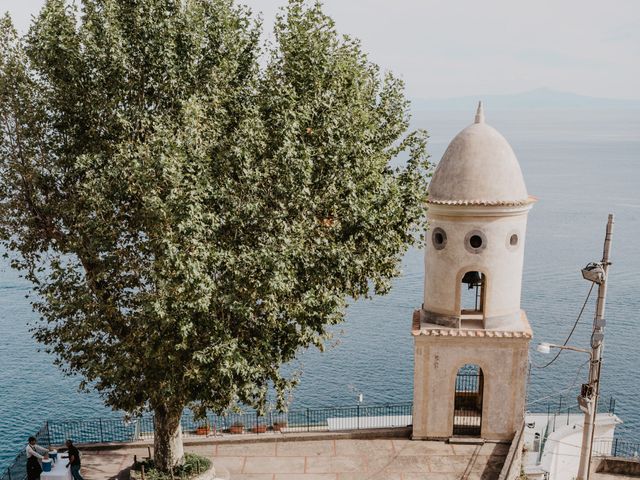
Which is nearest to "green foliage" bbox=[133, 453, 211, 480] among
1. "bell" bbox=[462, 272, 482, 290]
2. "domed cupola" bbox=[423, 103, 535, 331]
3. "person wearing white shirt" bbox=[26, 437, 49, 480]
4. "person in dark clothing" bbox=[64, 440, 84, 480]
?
"person in dark clothing" bbox=[64, 440, 84, 480]

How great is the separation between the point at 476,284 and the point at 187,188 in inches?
423

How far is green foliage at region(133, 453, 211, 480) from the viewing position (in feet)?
61.9

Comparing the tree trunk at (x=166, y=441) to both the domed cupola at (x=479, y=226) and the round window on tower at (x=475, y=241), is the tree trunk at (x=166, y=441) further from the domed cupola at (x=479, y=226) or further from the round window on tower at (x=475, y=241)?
the round window on tower at (x=475, y=241)

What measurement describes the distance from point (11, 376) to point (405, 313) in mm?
34004

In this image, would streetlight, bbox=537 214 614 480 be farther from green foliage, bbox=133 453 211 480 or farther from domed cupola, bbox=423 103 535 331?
green foliage, bbox=133 453 211 480

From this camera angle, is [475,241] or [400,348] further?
[400,348]

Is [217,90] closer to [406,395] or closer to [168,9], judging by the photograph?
[168,9]

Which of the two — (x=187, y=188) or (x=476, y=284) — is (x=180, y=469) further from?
(x=476, y=284)

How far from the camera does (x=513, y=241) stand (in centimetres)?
2052

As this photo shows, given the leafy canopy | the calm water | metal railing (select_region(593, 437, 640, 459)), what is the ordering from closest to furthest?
the leafy canopy → metal railing (select_region(593, 437, 640, 459)) → the calm water

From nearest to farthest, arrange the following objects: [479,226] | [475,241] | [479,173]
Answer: [479,173], [479,226], [475,241]

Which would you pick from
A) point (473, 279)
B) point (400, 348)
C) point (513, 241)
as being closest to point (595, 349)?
point (513, 241)

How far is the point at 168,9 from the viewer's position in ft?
57.4

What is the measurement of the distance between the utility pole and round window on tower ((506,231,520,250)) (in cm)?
374
